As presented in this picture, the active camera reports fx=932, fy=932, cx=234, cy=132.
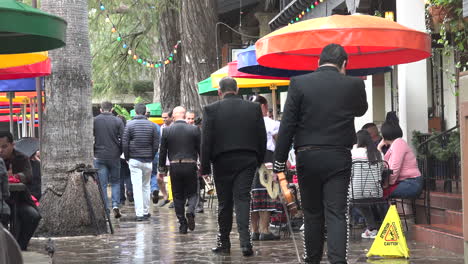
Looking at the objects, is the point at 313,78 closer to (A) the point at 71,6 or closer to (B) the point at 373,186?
(B) the point at 373,186

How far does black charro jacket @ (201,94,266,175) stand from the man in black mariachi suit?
2077mm

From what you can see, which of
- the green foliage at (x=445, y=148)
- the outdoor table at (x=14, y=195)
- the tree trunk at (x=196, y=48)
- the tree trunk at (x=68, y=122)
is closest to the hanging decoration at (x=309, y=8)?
the tree trunk at (x=196, y=48)

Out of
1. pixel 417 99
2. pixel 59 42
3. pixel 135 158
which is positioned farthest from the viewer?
pixel 135 158

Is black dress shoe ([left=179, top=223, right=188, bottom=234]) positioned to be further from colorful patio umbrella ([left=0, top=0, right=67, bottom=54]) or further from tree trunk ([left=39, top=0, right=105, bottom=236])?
colorful patio umbrella ([left=0, top=0, right=67, bottom=54])

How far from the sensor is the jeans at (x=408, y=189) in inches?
448

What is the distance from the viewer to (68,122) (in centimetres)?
1268

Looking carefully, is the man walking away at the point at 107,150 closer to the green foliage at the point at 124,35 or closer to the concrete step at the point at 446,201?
the concrete step at the point at 446,201

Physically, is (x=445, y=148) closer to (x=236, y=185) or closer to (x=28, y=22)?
(x=236, y=185)

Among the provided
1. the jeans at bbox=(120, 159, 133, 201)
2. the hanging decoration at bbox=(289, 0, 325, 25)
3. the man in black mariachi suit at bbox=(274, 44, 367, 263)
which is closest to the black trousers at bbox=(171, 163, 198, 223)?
the man in black mariachi suit at bbox=(274, 44, 367, 263)

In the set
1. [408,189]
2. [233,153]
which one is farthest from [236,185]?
[408,189]

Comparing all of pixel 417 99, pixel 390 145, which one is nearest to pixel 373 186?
pixel 390 145

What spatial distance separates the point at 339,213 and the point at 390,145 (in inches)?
197

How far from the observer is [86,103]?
12820 mm

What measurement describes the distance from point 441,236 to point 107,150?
270 inches
